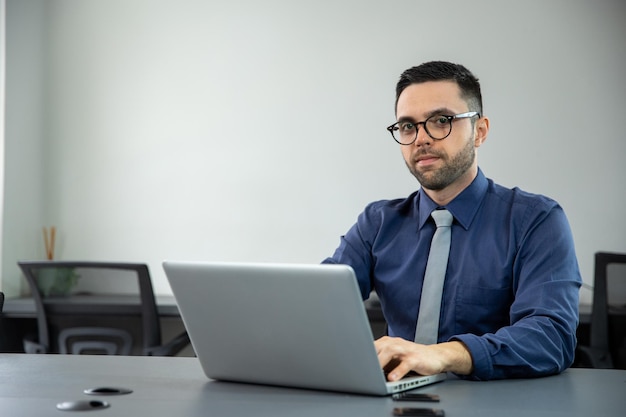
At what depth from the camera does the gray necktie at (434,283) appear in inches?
71.7

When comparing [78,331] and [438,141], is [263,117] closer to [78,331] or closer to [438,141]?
[78,331]

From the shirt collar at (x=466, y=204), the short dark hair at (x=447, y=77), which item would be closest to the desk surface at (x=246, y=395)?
the shirt collar at (x=466, y=204)

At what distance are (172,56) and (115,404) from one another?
3.00 metres

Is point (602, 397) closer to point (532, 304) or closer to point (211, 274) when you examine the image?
point (532, 304)

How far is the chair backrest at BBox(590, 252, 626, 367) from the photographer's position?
3.19 m

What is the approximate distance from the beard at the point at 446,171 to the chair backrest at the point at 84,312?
160 centimetres

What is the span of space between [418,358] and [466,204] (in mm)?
610

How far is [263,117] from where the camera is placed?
3.94 meters

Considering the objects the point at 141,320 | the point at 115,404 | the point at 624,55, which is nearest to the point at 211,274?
the point at 115,404

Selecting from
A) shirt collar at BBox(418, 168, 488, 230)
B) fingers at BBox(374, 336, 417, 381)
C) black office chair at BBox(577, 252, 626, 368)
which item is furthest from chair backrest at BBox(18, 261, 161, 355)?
fingers at BBox(374, 336, 417, 381)

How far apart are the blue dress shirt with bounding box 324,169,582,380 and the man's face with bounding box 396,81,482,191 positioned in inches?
2.5

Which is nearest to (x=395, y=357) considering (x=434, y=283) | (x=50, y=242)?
(x=434, y=283)

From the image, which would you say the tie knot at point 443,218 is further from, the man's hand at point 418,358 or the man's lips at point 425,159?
the man's hand at point 418,358

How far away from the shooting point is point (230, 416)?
1166mm
